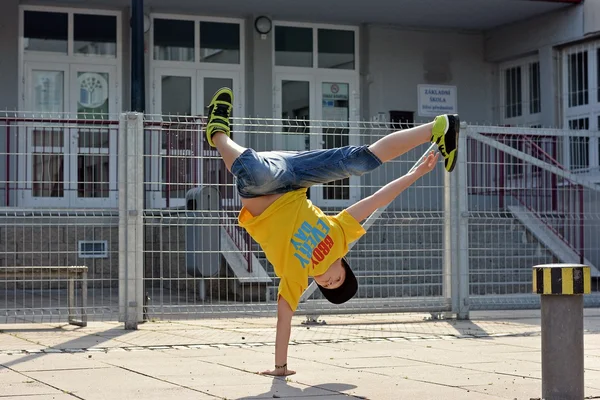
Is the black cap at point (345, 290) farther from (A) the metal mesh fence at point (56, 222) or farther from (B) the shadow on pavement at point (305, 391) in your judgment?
(A) the metal mesh fence at point (56, 222)

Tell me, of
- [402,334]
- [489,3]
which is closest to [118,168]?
[402,334]

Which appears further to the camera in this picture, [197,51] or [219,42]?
[219,42]

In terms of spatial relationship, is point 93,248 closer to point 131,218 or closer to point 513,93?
point 131,218

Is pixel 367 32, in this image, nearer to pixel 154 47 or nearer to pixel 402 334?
pixel 154 47

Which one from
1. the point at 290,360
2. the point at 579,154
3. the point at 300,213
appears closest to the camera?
the point at 300,213

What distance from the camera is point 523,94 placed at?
19.3m

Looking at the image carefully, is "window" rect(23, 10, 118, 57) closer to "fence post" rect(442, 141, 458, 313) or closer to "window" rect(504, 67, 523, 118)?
"window" rect(504, 67, 523, 118)

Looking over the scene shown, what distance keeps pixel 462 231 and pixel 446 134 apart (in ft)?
12.6

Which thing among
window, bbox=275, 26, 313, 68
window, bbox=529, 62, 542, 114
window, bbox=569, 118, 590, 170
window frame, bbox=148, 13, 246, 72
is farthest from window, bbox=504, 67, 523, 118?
window frame, bbox=148, 13, 246, 72

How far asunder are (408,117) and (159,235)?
407 inches

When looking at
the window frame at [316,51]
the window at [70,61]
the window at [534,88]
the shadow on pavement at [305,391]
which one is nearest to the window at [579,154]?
the window at [534,88]

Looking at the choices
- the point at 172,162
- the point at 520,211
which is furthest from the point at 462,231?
the point at 172,162

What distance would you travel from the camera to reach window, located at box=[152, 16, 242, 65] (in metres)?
17.7

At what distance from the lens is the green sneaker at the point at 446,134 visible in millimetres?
6469
